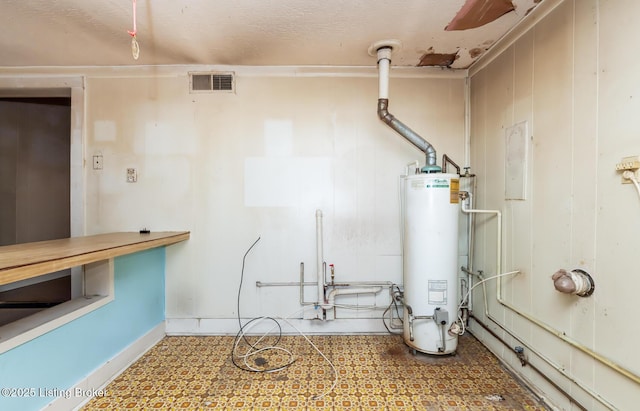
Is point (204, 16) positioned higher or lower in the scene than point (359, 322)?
higher

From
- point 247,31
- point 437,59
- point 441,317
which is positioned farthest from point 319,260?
point 437,59

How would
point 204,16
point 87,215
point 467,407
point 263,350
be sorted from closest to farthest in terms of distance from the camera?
1. point 467,407
2. point 204,16
3. point 263,350
4. point 87,215

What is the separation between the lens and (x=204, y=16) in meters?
1.70

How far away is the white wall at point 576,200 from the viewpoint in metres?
1.17

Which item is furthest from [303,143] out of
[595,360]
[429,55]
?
[595,360]

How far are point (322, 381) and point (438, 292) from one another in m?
1.06

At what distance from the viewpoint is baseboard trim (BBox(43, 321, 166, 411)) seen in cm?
148

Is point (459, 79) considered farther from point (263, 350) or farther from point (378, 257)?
point (263, 350)

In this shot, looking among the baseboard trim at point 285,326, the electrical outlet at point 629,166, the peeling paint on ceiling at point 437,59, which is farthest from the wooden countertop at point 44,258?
the peeling paint on ceiling at point 437,59

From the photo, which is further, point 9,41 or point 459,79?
point 459,79

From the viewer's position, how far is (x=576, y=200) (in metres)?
1.40

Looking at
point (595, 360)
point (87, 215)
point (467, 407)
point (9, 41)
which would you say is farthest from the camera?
point (87, 215)

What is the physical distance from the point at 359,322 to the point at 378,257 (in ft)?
2.07

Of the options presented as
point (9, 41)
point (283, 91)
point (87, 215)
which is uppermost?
point (9, 41)
